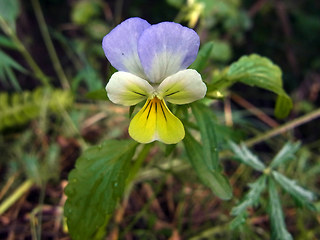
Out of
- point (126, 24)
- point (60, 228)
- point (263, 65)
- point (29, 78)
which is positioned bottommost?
point (60, 228)

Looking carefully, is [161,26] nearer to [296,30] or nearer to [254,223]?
[254,223]

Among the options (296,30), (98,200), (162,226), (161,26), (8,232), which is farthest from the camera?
(296,30)

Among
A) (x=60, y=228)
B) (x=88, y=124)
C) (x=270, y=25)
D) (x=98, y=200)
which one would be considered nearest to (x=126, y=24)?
(x=98, y=200)

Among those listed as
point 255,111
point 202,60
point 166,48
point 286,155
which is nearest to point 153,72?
point 166,48

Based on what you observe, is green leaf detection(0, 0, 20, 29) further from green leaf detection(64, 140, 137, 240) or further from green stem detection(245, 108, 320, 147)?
green stem detection(245, 108, 320, 147)

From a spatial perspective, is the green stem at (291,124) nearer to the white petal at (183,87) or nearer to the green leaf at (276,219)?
the green leaf at (276,219)

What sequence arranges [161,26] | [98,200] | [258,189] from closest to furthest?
[161,26]
[98,200]
[258,189]
